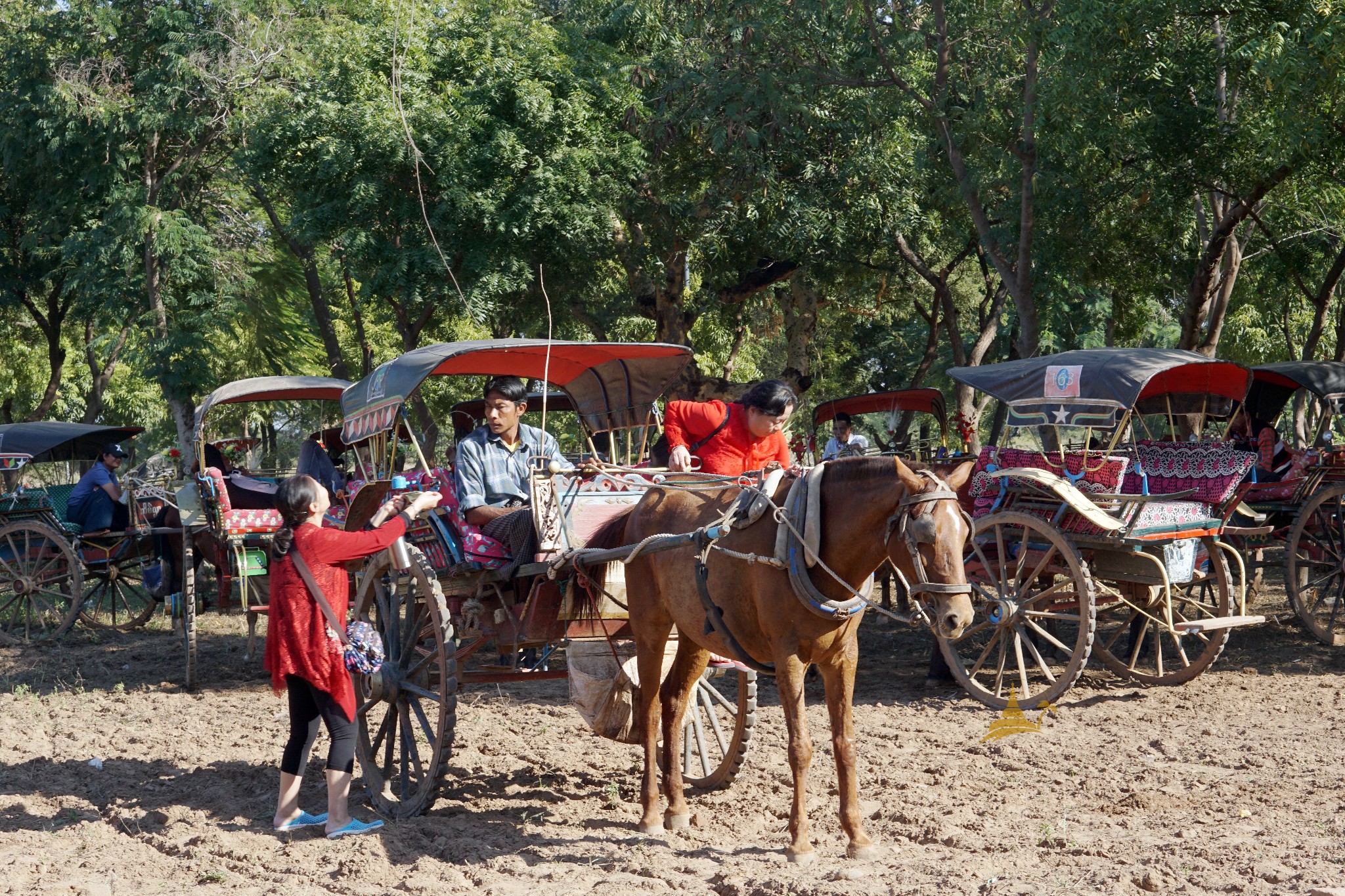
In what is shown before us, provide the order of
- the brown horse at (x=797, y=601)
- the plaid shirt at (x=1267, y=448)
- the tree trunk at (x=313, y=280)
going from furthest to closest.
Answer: the tree trunk at (x=313, y=280), the plaid shirt at (x=1267, y=448), the brown horse at (x=797, y=601)

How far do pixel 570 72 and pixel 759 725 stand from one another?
11.0 m

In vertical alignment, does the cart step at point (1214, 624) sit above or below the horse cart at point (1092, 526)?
below

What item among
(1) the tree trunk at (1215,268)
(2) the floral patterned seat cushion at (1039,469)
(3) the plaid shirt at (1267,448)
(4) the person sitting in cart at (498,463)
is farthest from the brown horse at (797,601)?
(1) the tree trunk at (1215,268)

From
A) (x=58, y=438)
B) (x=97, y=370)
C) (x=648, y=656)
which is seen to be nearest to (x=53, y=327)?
(x=97, y=370)

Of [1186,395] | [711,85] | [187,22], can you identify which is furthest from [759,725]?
[187,22]

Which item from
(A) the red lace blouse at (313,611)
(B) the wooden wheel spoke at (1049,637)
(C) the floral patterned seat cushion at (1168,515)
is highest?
(C) the floral patterned seat cushion at (1168,515)

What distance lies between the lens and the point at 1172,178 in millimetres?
12938

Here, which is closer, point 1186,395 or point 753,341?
point 1186,395

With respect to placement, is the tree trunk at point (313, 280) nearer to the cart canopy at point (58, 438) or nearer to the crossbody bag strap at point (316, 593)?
the cart canopy at point (58, 438)

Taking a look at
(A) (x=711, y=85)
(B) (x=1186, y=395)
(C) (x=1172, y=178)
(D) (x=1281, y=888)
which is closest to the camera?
(D) (x=1281, y=888)

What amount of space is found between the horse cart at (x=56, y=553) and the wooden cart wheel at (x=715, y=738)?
6396mm

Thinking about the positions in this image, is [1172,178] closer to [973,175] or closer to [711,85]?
[973,175]

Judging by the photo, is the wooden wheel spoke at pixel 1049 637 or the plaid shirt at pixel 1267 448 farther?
the plaid shirt at pixel 1267 448

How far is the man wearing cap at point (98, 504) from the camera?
39.2 feet
